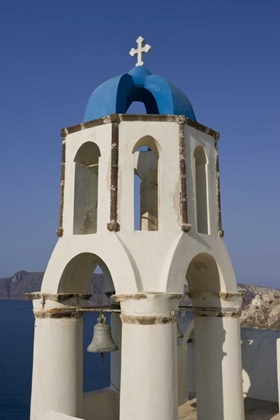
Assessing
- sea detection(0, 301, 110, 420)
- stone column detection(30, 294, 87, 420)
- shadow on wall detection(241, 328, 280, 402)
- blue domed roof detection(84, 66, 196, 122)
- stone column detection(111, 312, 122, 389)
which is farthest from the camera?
sea detection(0, 301, 110, 420)

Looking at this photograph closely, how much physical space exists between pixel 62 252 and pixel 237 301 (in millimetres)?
3823

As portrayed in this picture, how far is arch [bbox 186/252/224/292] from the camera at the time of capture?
359 inches

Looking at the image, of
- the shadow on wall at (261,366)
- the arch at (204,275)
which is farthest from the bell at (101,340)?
the shadow on wall at (261,366)

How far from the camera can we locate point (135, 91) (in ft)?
31.5

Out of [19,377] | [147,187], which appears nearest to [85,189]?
[147,187]

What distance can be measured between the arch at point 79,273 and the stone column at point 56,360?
311 mm

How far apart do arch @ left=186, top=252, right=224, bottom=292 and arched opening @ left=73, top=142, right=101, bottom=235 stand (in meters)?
2.35

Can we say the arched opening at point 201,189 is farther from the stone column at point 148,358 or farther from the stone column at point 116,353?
the stone column at point 116,353

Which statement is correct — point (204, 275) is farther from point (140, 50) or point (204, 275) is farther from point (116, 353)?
point (140, 50)

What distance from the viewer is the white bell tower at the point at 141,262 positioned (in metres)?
7.34

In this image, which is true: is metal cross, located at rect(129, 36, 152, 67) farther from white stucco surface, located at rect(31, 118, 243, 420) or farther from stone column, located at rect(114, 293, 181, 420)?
stone column, located at rect(114, 293, 181, 420)

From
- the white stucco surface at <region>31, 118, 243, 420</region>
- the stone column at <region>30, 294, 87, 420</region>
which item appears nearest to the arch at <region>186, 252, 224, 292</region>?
the white stucco surface at <region>31, 118, 243, 420</region>

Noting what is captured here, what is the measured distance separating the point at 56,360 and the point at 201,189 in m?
4.56

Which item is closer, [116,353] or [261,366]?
[116,353]
